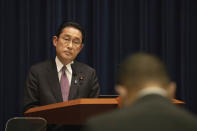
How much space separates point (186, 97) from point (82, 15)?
149 cm

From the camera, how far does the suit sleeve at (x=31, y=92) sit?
241cm

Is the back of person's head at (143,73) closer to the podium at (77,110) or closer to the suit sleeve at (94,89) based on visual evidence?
the podium at (77,110)

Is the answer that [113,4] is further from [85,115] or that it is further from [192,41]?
[85,115]

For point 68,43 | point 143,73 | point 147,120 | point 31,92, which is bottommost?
point 31,92

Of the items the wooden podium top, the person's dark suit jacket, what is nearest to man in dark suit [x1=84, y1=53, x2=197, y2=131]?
the person's dark suit jacket

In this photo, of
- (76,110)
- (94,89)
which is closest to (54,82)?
(94,89)

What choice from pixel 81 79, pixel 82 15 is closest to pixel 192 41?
pixel 82 15

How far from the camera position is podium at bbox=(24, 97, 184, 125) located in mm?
1445

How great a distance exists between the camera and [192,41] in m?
3.53

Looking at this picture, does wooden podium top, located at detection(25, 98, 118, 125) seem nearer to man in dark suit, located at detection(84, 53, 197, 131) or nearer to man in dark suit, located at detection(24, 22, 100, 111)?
man in dark suit, located at detection(84, 53, 197, 131)

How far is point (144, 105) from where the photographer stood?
85 cm

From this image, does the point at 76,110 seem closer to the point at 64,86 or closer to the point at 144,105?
the point at 144,105

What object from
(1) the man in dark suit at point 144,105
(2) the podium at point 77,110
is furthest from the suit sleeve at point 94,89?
(1) the man in dark suit at point 144,105

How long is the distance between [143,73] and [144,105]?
0.10m
